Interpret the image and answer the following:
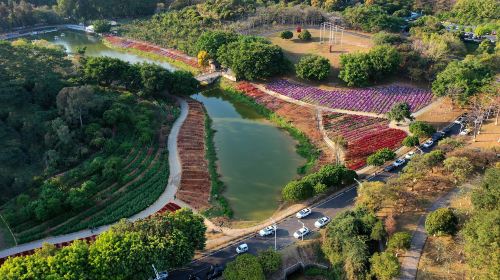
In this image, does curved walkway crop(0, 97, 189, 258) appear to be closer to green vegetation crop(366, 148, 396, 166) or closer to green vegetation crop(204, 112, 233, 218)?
green vegetation crop(204, 112, 233, 218)

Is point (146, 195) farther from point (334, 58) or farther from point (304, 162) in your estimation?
point (334, 58)

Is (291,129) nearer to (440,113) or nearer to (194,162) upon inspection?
(194,162)

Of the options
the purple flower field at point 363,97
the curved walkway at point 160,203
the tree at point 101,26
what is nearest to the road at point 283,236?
the curved walkway at point 160,203

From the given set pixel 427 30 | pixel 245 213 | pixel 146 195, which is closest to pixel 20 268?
pixel 146 195

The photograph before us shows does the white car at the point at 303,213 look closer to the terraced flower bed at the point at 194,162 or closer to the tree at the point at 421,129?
the terraced flower bed at the point at 194,162

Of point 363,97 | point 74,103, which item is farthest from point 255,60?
point 74,103

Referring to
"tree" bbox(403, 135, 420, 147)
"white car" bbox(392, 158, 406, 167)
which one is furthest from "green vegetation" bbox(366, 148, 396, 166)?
"tree" bbox(403, 135, 420, 147)
